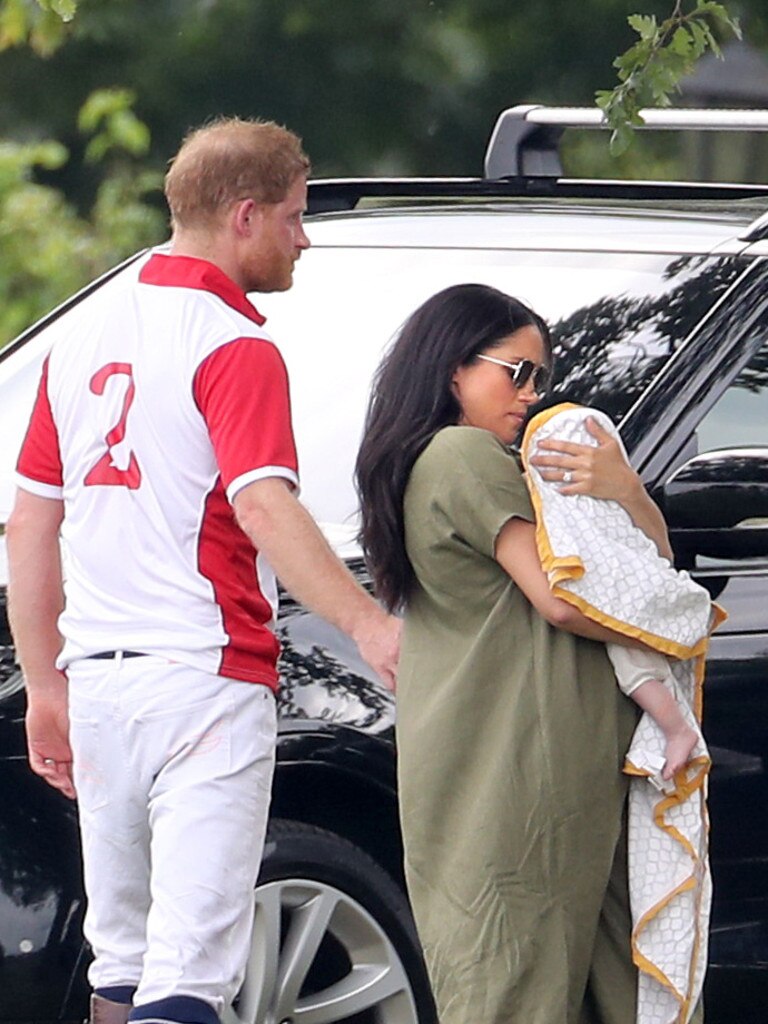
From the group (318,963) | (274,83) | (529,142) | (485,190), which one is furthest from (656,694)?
(274,83)

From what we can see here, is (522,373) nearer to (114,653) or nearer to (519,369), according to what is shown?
(519,369)

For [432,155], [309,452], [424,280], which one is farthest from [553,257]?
[432,155]

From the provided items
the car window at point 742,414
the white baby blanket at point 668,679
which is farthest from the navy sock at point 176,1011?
the car window at point 742,414

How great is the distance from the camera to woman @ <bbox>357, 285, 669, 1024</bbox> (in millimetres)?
3967

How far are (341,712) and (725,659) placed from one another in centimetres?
68

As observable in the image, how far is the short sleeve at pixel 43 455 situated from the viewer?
434 centimetres

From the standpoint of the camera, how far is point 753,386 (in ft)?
16.1

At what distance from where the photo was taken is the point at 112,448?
13.7 ft

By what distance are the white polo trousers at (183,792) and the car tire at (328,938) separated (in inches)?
17.0

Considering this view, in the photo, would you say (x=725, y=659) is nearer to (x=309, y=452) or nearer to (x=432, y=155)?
(x=309, y=452)

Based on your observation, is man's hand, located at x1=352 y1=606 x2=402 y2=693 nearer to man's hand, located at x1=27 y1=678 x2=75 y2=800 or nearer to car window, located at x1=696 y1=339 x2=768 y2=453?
man's hand, located at x1=27 y1=678 x2=75 y2=800

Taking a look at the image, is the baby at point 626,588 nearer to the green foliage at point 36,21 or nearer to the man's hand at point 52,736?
the man's hand at point 52,736

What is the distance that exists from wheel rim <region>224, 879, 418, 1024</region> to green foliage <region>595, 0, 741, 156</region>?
148cm

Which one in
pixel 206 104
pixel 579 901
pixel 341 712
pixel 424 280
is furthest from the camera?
pixel 206 104
